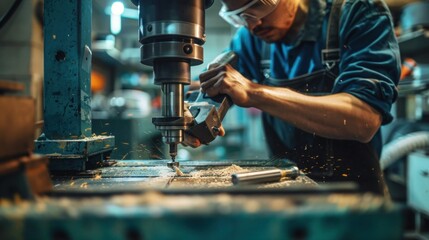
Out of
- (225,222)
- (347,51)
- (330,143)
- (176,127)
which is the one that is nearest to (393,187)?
(330,143)

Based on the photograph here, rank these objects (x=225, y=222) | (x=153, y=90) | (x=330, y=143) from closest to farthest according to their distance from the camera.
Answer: (x=225, y=222), (x=330, y=143), (x=153, y=90)

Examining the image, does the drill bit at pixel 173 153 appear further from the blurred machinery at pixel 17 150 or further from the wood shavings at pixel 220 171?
the blurred machinery at pixel 17 150

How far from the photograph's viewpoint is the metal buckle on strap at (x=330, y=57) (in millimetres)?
1229

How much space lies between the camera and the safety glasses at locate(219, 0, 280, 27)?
1035 mm

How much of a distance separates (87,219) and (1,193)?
0.16 metres

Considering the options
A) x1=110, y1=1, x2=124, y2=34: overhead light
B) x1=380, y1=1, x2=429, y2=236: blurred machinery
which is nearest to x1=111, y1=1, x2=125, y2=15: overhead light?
x1=110, y1=1, x2=124, y2=34: overhead light

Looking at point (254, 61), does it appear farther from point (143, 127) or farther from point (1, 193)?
point (143, 127)

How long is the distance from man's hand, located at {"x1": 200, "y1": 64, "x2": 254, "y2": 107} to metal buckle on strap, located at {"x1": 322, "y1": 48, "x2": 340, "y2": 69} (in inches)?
15.3

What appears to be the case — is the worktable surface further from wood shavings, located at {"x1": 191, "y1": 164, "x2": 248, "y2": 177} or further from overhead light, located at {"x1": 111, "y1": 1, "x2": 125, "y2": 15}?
overhead light, located at {"x1": 111, "y1": 1, "x2": 125, "y2": 15}

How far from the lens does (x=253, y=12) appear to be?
1076 millimetres

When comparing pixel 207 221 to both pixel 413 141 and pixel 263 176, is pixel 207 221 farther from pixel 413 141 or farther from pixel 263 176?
pixel 413 141

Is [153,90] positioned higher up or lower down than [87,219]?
higher up

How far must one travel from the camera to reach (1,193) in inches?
16.1

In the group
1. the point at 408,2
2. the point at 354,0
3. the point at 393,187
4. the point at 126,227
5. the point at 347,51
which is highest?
the point at 408,2
